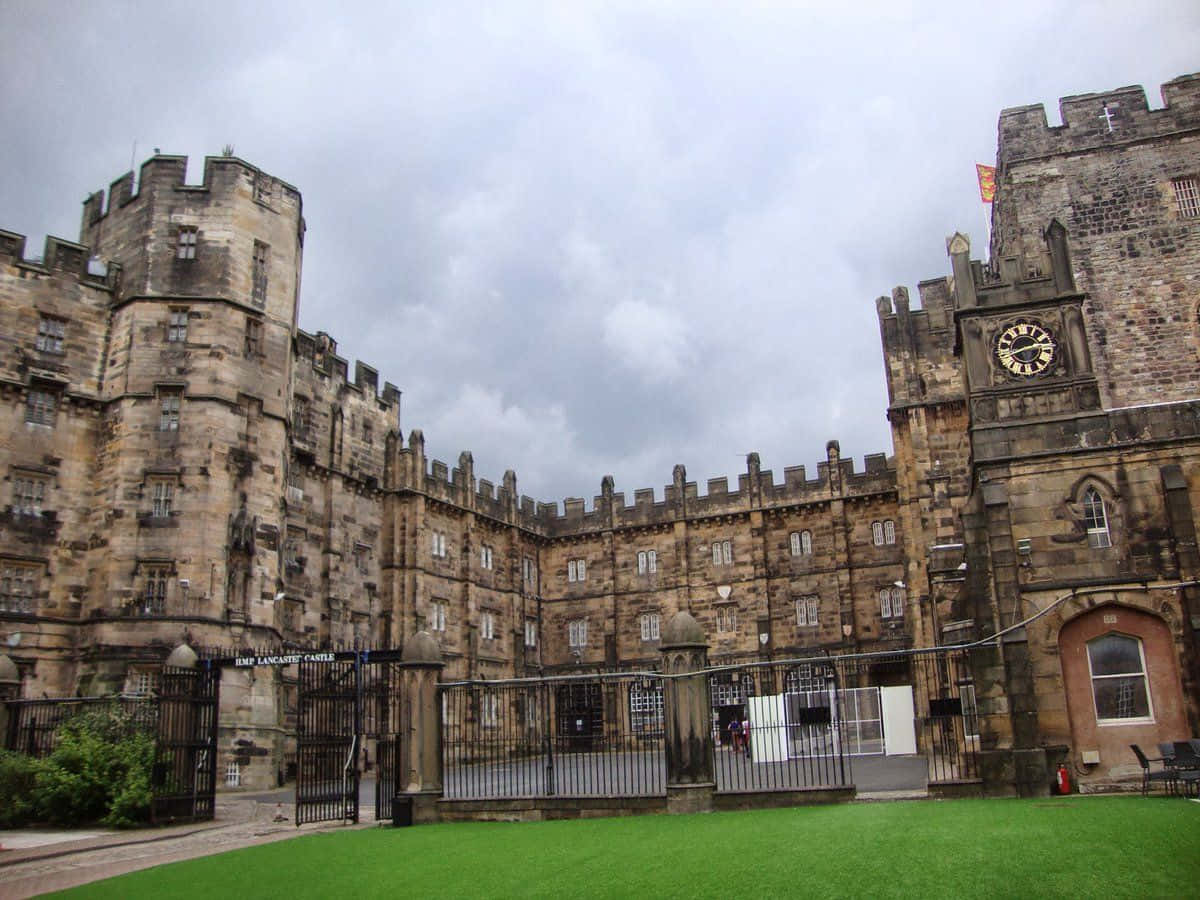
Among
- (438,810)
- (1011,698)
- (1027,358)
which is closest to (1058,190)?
(1027,358)

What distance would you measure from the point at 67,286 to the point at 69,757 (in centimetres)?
1624

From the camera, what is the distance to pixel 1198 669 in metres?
15.4

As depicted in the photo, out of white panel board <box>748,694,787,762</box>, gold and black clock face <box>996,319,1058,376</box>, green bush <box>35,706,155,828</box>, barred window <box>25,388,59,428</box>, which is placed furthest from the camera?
barred window <box>25,388,59,428</box>

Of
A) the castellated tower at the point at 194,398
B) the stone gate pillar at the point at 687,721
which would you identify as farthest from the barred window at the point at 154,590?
the stone gate pillar at the point at 687,721

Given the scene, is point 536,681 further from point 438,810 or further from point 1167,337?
point 1167,337

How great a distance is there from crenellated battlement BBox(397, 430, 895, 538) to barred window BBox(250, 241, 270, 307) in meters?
10.5

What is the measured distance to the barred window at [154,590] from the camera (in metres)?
26.2

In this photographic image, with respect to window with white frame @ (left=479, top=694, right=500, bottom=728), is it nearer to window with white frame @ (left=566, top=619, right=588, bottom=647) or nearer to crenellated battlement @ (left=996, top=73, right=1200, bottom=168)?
window with white frame @ (left=566, top=619, right=588, bottom=647)

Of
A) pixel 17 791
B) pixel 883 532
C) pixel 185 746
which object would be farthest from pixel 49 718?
pixel 883 532

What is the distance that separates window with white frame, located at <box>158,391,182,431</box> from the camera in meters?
27.9

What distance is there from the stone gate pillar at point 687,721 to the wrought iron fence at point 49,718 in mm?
10528

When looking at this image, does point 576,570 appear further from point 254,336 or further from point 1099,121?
point 1099,121

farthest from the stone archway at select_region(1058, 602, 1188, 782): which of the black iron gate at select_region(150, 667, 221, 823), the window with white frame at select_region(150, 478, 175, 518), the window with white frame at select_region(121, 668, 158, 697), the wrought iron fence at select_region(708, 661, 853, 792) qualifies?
the window with white frame at select_region(150, 478, 175, 518)

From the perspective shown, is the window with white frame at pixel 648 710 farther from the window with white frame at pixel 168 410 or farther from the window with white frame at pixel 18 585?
the window with white frame at pixel 18 585
